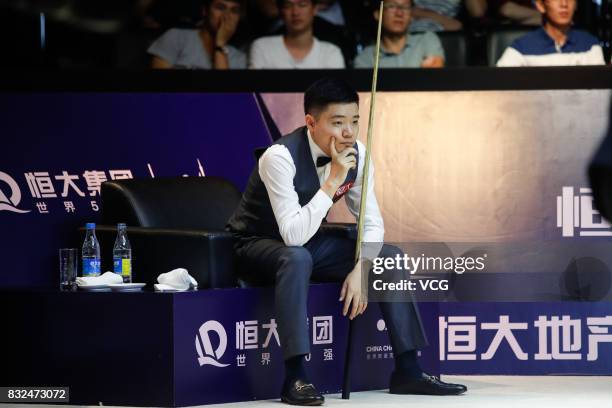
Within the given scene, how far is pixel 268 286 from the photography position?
4094 mm

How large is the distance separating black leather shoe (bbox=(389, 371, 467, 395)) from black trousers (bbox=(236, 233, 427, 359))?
0.40 feet

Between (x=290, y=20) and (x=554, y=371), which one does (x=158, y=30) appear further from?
(x=554, y=371)

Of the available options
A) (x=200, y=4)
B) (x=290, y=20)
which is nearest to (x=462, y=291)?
(x=290, y=20)

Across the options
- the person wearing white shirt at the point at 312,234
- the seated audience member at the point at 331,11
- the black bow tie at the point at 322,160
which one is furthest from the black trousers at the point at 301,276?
the seated audience member at the point at 331,11

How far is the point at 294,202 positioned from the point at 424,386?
85 cm

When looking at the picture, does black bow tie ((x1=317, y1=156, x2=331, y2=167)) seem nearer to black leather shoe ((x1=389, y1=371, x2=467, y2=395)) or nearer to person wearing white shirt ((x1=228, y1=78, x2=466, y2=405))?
person wearing white shirt ((x1=228, y1=78, x2=466, y2=405))

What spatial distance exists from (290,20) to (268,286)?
6.06ft

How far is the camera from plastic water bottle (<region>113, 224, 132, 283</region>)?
13.4 ft

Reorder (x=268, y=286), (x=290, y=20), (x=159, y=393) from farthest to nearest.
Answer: (x=290, y=20) < (x=268, y=286) < (x=159, y=393)

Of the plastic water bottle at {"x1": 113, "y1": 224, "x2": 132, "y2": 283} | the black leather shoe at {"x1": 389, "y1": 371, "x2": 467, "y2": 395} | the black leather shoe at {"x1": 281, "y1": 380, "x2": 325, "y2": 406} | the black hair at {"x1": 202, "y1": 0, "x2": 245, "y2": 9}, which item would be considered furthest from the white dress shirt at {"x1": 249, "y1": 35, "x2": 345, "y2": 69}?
the black leather shoe at {"x1": 281, "y1": 380, "x2": 325, "y2": 406}

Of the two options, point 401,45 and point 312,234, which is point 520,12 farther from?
point 312,234

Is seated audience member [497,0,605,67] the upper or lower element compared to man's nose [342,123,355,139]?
upper

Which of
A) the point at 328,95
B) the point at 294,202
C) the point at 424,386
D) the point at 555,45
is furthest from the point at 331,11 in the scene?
the point at 424,386

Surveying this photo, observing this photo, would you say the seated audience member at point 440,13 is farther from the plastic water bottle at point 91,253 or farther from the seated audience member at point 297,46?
the plastic water bottle at point 91,253
